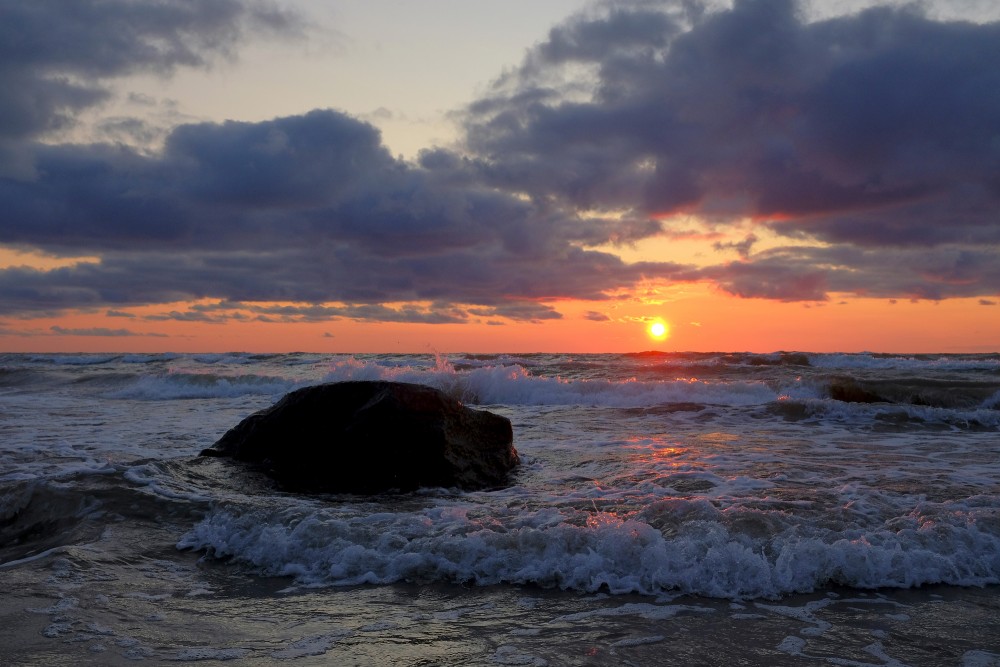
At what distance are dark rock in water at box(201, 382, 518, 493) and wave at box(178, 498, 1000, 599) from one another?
63.0 inches

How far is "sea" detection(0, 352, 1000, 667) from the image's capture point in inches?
148

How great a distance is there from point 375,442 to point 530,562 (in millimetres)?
3114

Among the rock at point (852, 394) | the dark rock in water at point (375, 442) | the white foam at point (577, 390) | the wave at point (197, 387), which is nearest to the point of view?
the dark rock in water at point (375, 442)

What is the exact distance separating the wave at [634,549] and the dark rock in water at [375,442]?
1.60m

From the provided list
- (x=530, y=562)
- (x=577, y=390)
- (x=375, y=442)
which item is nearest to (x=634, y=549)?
(x=530, y=562)

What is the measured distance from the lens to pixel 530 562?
193 inches

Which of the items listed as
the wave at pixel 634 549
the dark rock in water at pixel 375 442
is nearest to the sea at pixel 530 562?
the wave at pixel 634 549

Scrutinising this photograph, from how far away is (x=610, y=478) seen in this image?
746 cm

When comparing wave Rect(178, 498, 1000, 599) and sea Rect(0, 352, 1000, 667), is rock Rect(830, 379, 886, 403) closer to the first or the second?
sea Rect(0, 352, 1000, 667)

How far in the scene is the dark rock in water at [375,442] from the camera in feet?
24.2

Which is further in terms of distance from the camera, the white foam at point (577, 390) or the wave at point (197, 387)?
the wave at point (197, 387)

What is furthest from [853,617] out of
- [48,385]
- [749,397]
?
[48,385]

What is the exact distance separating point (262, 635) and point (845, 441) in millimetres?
8852

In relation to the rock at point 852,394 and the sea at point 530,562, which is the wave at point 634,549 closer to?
the sea at point 530,562
